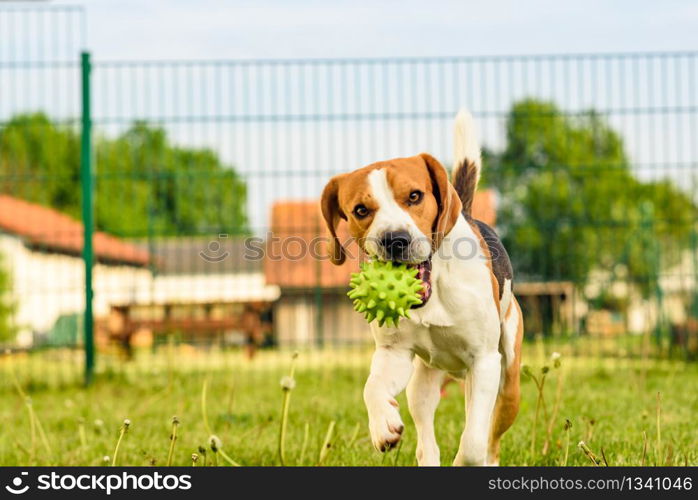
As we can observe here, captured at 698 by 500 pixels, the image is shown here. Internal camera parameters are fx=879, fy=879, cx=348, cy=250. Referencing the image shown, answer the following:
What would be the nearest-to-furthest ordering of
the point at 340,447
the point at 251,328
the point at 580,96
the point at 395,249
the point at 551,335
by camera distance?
the point at 395,249
the point at 340,447
the point at 580,96
the point at 551,335
the point at 251,328

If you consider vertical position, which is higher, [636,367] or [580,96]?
[580,96]

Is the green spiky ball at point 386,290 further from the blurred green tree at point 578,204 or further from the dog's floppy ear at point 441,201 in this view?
the blurred green tree at point 578,204

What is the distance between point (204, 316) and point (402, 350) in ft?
31.6

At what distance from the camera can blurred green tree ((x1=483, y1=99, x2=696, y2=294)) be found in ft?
36.6

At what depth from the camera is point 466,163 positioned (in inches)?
166

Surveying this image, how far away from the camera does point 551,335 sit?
1152 cm

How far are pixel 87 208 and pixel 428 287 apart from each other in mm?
7049

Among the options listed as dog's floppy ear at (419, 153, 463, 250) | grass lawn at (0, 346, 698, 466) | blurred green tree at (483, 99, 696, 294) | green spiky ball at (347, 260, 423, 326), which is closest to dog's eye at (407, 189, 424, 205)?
dog's floppy ear at (419, 153, 463, 250)

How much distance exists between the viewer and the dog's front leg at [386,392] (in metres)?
→ 3.24

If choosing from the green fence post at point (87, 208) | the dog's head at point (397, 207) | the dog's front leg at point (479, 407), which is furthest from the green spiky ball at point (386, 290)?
the green fence post at point (87, 208)

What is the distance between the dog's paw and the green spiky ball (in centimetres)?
34

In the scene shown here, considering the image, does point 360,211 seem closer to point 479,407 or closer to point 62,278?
point 479,407
